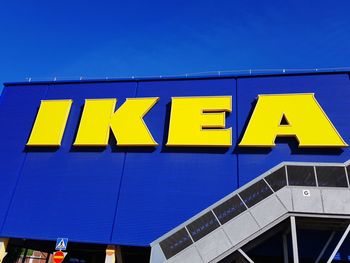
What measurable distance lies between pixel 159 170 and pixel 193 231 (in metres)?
5.05

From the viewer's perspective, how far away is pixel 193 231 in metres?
12.6

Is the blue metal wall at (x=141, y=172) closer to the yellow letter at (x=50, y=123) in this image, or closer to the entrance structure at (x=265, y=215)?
the yellow letter at (x=50, y=123)

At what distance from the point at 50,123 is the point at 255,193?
1318 cm

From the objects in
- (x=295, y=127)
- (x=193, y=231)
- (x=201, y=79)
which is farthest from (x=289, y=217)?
(x=201, y=79)

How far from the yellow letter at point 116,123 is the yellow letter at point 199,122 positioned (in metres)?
1.43

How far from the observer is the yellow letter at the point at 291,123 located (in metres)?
15.9

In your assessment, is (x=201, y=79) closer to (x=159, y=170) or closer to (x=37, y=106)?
(x=159, y=170)

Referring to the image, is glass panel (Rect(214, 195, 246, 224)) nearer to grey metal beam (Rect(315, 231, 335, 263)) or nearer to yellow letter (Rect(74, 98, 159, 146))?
grey metal beam (Rect(315, 231, 335, 263))

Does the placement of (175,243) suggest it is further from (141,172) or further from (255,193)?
(141,172)

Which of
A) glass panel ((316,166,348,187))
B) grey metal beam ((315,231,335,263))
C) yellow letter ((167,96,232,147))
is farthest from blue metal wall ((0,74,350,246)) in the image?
grey metal beam ((315,231,335,263))

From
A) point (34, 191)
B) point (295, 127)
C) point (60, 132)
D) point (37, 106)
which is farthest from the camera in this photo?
point (37, 106)

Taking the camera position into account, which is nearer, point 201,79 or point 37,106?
point 201,79

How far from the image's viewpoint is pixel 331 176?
42.1ft

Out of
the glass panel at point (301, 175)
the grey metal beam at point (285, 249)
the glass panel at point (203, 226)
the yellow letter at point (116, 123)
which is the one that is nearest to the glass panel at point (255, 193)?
the glass panel at point (301, 175)
